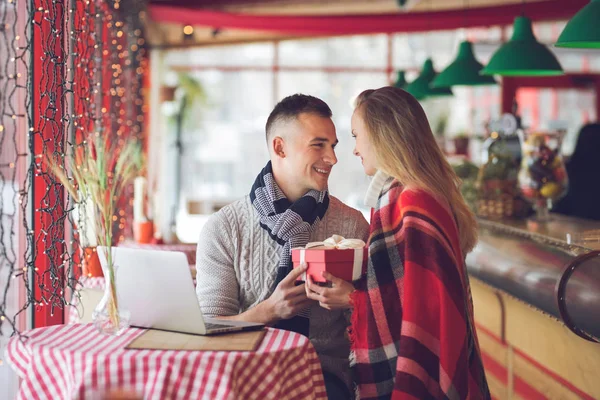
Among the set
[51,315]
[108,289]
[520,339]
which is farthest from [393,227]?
[520,339]

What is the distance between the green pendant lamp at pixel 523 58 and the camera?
442 cm

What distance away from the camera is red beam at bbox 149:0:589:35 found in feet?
28.2

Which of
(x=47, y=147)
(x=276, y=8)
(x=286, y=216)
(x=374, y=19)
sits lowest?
(x=286, y=216)

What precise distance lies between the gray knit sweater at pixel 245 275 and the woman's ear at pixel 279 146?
0.25m

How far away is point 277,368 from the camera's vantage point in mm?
2162

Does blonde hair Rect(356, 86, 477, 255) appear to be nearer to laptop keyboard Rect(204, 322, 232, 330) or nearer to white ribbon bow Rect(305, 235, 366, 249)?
white ribbon bow Rect(305, 235, 366, 249)

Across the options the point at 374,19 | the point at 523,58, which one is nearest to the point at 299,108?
the point at 523,58

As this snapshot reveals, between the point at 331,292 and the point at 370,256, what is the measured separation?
0.20 meters

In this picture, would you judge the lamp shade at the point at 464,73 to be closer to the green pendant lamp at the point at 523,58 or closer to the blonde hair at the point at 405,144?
the green pendant lamp at the point at 523,58

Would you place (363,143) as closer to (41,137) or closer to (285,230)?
(285,230)

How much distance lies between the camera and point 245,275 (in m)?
2.93

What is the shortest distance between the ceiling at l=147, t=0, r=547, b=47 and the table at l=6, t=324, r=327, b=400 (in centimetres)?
750

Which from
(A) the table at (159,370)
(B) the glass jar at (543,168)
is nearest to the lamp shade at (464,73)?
(B) the glass jar at (543,168)

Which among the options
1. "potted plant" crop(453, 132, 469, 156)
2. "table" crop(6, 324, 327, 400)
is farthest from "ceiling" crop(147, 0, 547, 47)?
"table" crop(6, 324, 327, 400)
